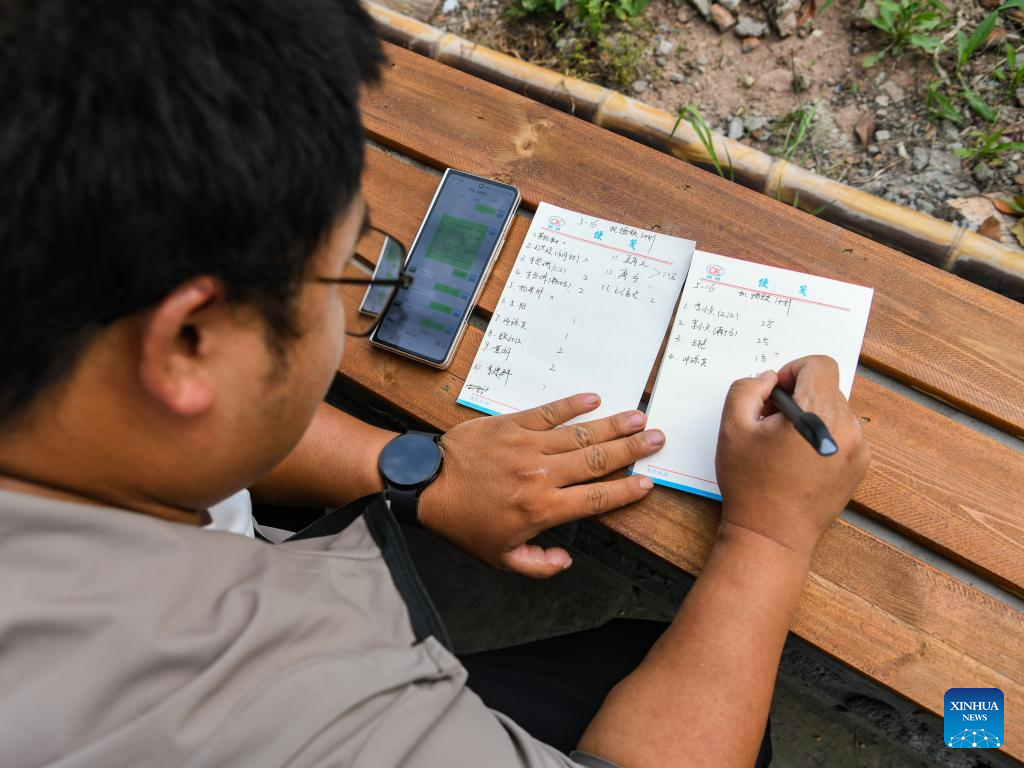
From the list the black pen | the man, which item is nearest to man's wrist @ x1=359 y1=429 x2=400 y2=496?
the man

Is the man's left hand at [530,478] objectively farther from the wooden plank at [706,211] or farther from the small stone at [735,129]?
the small stone at [735,129]

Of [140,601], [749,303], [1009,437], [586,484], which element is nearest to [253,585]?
[140,601]

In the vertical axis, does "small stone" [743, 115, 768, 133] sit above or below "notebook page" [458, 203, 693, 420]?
above

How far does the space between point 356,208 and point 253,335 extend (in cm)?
16

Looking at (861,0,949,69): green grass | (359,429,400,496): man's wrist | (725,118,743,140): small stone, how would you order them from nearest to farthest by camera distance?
(359,429,400,496): man's wrist < (861,0,949,69): green grass < (725,118,743,140): small stone

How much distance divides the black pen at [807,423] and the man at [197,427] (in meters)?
0.23

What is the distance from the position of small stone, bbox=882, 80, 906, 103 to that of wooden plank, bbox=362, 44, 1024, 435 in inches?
37.7

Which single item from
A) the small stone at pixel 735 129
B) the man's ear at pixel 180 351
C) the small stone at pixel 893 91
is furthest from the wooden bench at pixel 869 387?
the small stone at pixel 893 91

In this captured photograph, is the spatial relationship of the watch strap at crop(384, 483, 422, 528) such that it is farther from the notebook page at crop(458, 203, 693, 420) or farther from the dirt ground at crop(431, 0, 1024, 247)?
the dirt ground at crop(431, 0, 1024, 247)

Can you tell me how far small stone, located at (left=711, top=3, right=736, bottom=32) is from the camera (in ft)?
6.43

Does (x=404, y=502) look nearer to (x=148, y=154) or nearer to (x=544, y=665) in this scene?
(x=544, y=665)

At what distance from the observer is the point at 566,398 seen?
3.38 ft

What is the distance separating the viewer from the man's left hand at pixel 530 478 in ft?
3.23

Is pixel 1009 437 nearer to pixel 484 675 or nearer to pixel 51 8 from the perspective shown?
pixel 484 675
